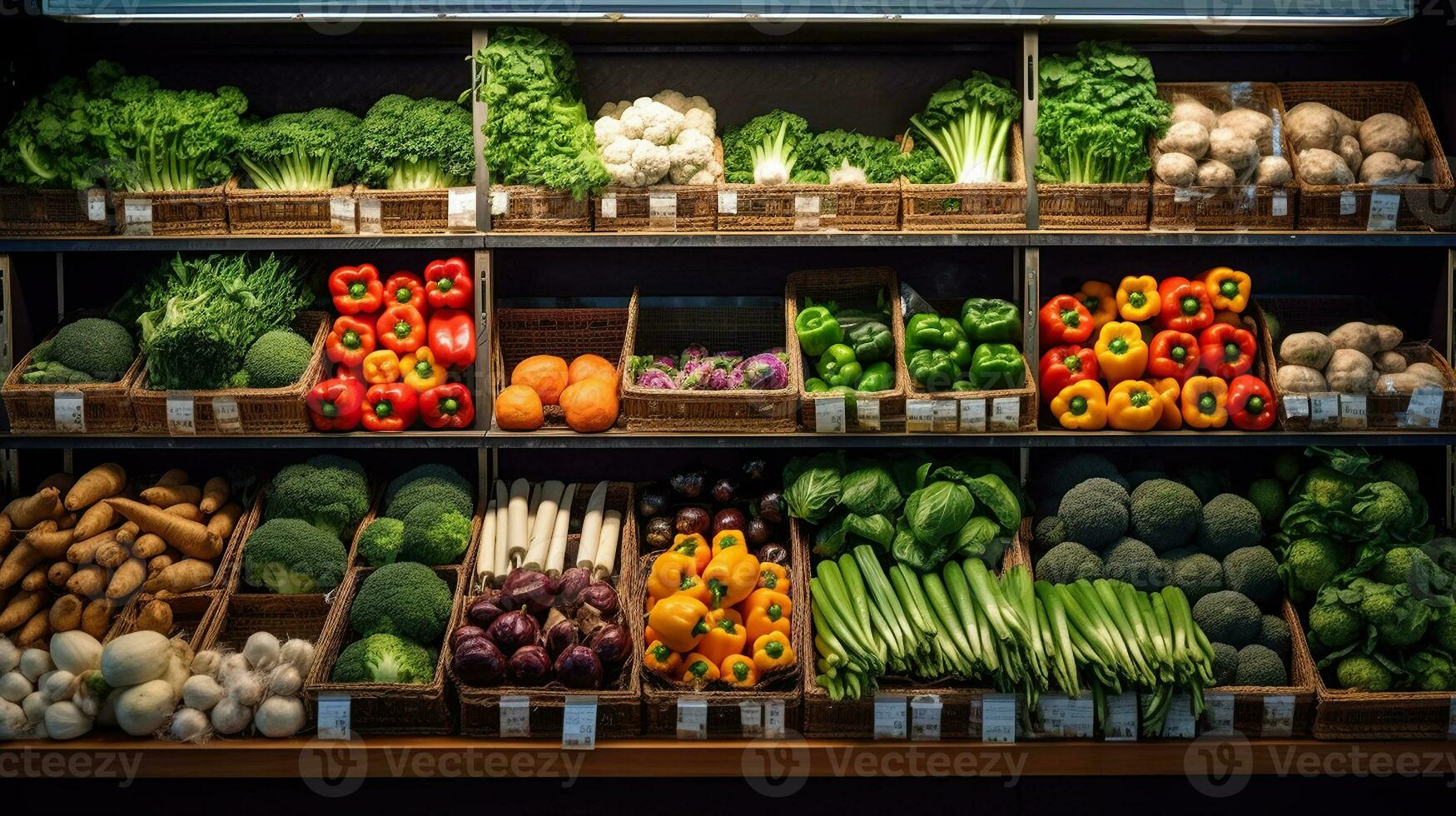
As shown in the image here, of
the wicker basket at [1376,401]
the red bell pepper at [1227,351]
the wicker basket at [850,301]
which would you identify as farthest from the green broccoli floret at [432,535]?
the wicker basket at [1376,401]

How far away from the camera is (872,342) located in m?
3.97

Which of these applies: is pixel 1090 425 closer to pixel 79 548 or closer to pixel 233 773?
pixel 233 773

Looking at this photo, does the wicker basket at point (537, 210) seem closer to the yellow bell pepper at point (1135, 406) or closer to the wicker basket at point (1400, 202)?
the yellow bell pepper at point (1135, 406)

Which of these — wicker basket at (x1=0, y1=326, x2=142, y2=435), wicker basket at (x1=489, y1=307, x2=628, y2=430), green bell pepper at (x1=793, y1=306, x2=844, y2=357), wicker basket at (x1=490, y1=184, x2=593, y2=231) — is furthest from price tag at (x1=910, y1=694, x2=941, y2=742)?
wicker basket at (x1=0, y1=326, x2=142, y2=435)

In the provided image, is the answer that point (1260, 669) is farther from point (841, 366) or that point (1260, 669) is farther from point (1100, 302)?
point (841, 366)

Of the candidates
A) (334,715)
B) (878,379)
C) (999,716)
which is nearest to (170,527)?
(334,715)

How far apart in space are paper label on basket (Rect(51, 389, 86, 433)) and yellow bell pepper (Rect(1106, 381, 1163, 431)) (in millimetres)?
3462

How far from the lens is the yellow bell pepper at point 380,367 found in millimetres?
3953

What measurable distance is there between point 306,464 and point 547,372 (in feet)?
2.95

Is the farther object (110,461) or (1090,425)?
(110,461)

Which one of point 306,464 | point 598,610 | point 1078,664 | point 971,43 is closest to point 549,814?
point 598,610

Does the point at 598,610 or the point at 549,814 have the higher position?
the point at 598,610

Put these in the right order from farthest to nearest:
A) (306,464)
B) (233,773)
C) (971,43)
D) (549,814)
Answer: (971,43) < (306,464) < (549,814) < (233,773)

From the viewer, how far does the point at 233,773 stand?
3422 millimetres
